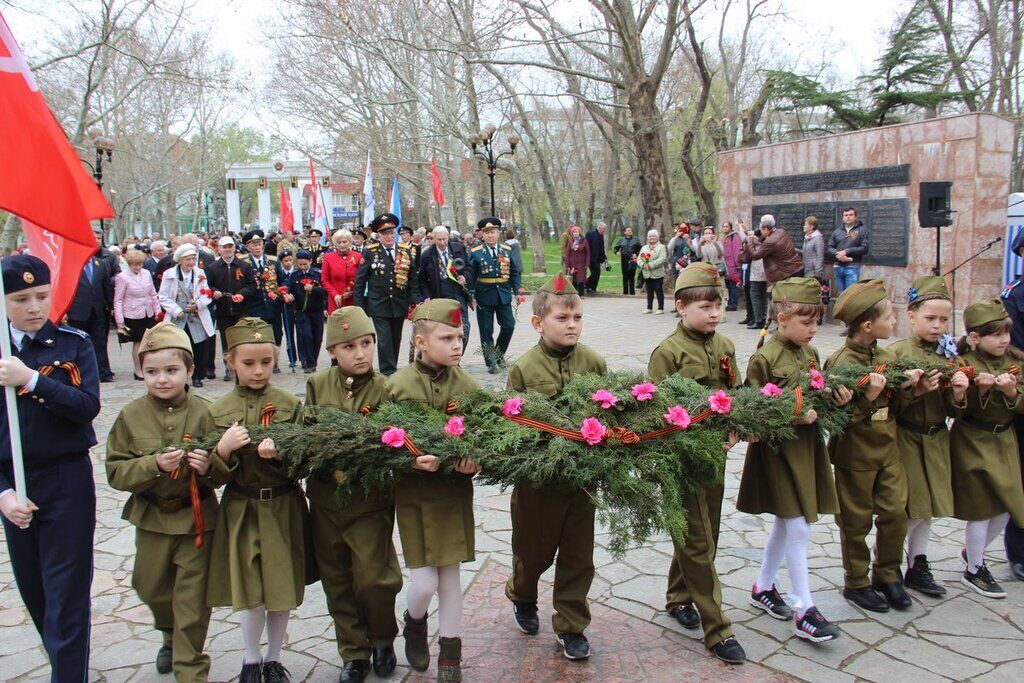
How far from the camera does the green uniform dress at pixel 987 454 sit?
433cm

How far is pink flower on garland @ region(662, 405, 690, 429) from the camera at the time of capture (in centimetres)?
333

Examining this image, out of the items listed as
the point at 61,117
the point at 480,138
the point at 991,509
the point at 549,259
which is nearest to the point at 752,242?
the point at 480,138

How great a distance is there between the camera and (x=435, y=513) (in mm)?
3490

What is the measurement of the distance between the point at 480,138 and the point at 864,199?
31.9 ft

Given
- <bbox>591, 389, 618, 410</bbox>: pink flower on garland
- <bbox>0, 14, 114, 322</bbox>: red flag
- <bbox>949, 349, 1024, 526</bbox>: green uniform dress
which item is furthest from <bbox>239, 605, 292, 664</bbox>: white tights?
<bbox>949, 349, 1024, 526</bbox>: green uniform dress

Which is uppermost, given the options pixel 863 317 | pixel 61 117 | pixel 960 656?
pixel 61 117

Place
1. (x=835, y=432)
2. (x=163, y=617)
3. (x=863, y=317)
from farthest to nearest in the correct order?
(x=863, y=317)
(x=835, y=432)
(x=163, y=617)

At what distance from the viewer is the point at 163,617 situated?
11.8 ft

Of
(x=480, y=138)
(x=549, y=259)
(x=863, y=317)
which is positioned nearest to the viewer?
(x=863, y=317)

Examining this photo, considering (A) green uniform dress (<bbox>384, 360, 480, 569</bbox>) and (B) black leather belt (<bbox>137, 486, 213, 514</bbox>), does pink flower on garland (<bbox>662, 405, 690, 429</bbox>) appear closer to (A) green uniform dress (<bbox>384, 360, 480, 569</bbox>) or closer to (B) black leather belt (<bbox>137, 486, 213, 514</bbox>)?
(A) green uniform dress (<bbox>384, 360, 480, 569</bbox>)

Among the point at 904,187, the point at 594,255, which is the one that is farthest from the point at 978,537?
the point at 594,255

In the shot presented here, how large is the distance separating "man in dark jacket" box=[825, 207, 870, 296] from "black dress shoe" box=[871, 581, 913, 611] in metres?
10.1

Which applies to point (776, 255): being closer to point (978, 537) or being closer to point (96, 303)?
point (978, 537)

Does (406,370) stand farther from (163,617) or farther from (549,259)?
(549,259)
